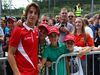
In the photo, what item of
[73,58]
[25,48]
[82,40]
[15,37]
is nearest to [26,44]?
[25,48]

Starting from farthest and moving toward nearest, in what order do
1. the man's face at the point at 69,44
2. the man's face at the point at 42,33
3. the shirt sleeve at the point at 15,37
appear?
the man's face at the point at 69,44 < the man's face at the point at 42,33 < the shirt sleeve at the point at 15,37

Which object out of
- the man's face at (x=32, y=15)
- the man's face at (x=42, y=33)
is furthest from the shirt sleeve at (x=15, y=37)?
the man's face at (x=42, y=33)

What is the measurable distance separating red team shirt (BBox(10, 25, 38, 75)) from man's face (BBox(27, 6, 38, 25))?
106 millimetres

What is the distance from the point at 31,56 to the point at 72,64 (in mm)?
1305

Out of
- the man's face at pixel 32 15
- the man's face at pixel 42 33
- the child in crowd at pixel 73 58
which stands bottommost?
the child in crowd at pixel 73 58

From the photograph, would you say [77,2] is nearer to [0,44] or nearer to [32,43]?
[0,44]

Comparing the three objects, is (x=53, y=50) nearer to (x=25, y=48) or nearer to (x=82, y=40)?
(x=25, y=48)

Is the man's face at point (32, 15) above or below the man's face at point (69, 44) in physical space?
above

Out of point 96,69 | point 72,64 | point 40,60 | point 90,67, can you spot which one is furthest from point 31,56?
point 96,69

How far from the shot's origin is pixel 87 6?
20.3 m

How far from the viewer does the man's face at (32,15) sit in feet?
14.7

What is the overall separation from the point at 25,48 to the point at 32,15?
0.47 m

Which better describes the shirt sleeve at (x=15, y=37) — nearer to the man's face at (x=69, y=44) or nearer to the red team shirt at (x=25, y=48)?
A: the red team shirt at (x=25, y=48)

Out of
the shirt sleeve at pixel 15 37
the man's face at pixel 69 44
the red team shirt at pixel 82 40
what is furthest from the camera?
the red team shirt at pixel 82 40
